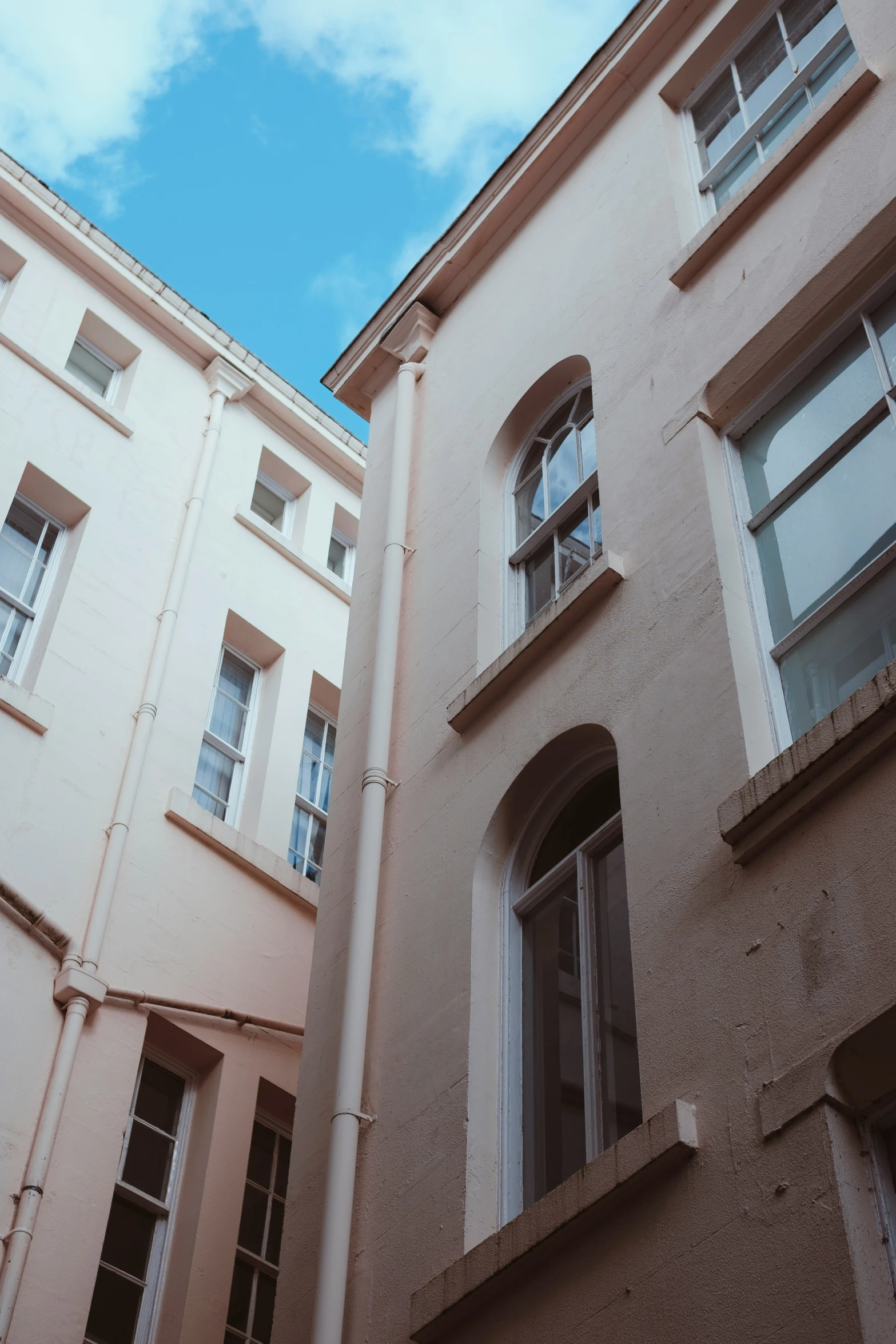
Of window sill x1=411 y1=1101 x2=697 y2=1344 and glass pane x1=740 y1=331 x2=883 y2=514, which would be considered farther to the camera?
glass pane x1=740 y1=331 x2=883 y2=514

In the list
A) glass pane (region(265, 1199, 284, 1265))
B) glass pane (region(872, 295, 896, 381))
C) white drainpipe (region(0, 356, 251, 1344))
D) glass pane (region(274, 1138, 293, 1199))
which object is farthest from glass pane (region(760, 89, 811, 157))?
glass pane (region(265, 1199, 284, 1265))

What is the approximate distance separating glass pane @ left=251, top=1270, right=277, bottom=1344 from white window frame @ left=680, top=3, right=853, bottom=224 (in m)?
7.86

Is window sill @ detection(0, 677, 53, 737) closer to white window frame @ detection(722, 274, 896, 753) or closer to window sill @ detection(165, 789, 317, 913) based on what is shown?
window sill @ detection(165, 789, 317, 913)

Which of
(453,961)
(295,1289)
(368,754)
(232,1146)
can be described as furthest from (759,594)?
(232,1146)

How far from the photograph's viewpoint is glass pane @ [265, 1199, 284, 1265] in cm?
1075

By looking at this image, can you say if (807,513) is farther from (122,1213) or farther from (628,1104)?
(122,1213)

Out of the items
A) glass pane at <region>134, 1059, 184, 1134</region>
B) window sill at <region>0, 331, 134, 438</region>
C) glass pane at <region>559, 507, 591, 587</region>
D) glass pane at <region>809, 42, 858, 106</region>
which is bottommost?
glass pane at <region>134, 1059, 184, 1134</region>

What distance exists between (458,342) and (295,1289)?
726cm

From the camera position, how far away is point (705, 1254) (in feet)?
16.5

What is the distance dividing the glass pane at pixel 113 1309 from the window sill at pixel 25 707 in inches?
163

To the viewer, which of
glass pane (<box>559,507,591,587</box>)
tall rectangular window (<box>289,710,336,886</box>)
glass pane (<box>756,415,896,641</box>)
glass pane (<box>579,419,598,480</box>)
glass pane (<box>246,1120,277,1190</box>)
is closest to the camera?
glass pane (<box>756,415,896,641</box>)

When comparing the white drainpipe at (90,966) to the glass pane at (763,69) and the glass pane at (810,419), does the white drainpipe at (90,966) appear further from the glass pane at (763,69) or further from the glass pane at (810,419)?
the glass pane at (763,69)

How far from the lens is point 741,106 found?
32.9ft

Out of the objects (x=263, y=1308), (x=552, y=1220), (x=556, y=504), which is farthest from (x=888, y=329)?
(x=263, y=1308)
